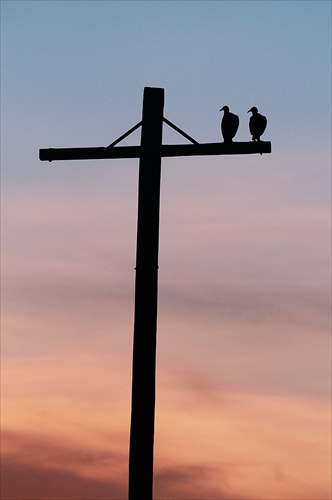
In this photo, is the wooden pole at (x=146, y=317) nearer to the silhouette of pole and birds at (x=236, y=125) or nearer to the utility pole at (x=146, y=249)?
the utility pole at (x=146, y=249)

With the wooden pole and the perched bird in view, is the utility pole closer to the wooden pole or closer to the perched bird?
the wooden pole

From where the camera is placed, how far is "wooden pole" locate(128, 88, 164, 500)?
8344mm

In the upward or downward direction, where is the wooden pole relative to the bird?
→ downward

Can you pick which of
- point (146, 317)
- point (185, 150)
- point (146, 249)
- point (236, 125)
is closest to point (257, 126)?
point (236, 125)

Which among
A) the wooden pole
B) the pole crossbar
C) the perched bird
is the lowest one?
the wooden pole

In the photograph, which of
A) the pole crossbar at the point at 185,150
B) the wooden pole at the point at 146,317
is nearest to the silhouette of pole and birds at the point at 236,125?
the pole crossbar at the point at 185,150

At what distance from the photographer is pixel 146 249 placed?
8742 mm

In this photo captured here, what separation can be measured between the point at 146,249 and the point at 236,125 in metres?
2.22

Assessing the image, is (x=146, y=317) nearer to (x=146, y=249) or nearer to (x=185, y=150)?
(x=146, y=249)

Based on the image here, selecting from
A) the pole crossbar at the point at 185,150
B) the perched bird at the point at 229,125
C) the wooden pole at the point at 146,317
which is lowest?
the wooden pole at the point at 146,317

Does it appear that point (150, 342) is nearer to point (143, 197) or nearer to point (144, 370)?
point (144, 370)

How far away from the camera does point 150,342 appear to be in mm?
8578

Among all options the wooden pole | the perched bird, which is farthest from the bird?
the wooden pole

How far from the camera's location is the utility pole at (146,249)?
27.5 feet
